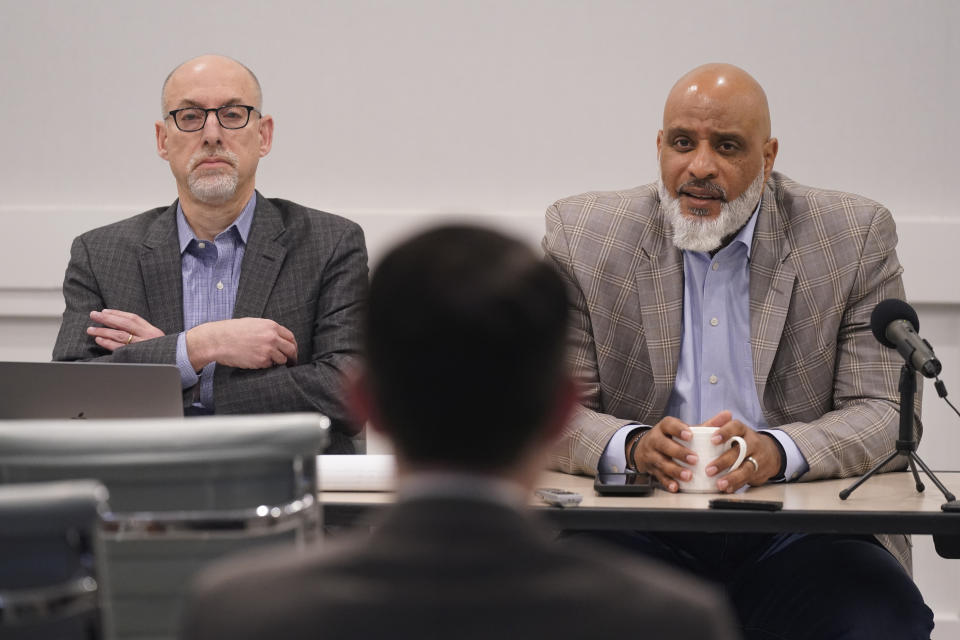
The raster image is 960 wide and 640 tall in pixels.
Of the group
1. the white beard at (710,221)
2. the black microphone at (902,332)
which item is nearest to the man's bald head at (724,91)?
the white beard at (710,221)

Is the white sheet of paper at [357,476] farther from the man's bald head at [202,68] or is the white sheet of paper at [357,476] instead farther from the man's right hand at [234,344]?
the man's bald head at [202,68]

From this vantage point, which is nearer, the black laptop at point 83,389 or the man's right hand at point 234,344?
the black laptop at point 83,389

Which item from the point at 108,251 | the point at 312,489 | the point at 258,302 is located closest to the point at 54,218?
the point at 108,251

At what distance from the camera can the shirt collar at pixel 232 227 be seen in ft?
10.2

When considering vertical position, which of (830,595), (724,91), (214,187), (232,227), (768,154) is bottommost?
(830,595)

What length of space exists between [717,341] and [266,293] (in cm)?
122

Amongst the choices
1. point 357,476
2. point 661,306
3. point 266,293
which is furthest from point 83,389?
point 661,306

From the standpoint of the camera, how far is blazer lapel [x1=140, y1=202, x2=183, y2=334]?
2.97 m

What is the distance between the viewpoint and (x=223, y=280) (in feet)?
10.0

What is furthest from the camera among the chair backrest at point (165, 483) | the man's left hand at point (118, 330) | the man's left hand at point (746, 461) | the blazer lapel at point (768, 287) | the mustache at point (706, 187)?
the man's left hand at point (118, 330)

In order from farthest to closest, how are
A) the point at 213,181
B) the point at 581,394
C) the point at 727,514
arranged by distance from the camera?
the point at 213,181
the point at 581,394
the point at 727,514

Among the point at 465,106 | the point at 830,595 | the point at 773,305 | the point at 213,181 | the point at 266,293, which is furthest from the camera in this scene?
the point at 465,106

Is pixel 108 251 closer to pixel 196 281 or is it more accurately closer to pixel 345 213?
pixel 196 281

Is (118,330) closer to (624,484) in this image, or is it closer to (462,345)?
(624,484)
